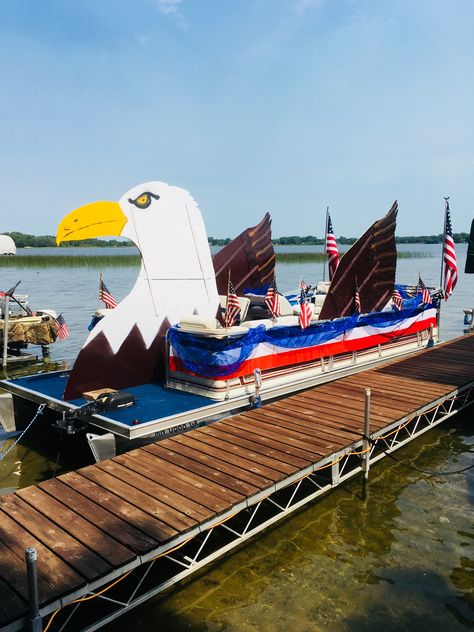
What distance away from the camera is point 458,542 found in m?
7.23

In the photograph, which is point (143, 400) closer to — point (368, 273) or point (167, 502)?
point (167, 502)

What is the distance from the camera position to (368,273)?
13.8 m

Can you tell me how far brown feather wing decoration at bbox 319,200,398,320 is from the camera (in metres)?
13.0

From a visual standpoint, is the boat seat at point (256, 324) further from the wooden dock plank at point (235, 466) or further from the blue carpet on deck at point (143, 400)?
the wooden dock plank at point (235, 466)

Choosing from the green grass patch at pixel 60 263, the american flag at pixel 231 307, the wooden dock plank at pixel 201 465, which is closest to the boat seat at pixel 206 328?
the american flag at pixel 231 307

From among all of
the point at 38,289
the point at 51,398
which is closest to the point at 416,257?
the point at 38,289

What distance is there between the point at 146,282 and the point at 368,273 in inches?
245

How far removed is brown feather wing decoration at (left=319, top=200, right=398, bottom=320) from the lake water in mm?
4561

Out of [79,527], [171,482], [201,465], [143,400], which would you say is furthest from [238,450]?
[143,400]

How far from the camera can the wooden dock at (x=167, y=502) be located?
512 cm

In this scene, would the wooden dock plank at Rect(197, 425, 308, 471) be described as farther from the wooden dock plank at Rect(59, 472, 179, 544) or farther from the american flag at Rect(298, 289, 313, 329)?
the american flag at Rect(298, 289, 313, 329)

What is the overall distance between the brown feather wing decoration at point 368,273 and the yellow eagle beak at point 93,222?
5496mm

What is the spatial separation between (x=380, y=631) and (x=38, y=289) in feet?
153

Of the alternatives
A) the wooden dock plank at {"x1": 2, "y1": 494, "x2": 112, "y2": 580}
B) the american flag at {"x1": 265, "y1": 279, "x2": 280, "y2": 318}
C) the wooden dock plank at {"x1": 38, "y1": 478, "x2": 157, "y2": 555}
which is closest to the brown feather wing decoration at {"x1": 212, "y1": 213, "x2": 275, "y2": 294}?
the american flag at {"x1": 265, "y1": 279, "x2": 280, "y2": 318}
